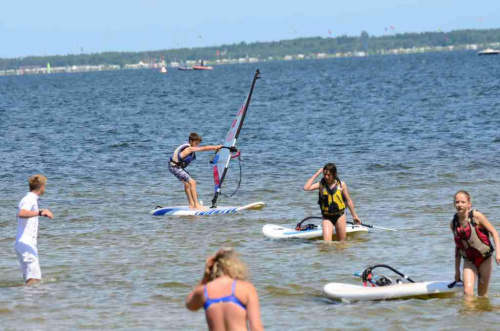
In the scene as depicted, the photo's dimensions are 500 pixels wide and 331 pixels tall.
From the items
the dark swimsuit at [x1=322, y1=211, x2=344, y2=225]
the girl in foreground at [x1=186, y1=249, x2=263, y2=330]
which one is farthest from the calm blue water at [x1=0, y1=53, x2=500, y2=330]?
the girl in foreground at [x1=186, y1=249, x2=263, y2=330]

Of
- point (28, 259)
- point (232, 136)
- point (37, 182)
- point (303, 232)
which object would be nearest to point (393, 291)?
point (303, 232)

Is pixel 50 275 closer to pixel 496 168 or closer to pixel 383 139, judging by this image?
pixel 496 168

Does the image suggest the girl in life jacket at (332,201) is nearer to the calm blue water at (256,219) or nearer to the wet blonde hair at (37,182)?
the calm blue water at (256,219)

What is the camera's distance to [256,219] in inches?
677

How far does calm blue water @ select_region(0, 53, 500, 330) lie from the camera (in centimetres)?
1038

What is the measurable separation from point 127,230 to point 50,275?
3.99 metres

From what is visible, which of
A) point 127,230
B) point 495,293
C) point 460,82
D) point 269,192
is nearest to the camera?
point 495,293

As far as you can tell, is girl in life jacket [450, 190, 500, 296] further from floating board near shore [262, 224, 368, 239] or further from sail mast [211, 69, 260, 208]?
sail mast [211, 69, 260, 208]

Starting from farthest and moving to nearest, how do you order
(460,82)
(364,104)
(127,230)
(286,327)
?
(460,82), (364,104), (127,230), (286,327)

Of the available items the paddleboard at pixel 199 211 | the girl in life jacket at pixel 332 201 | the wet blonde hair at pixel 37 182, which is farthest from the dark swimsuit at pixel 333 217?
the wet blonde hair at pixel 37 182

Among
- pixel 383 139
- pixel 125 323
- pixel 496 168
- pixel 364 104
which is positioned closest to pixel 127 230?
pixel 125 323

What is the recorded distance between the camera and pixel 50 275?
493 inches

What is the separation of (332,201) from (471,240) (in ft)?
14.3

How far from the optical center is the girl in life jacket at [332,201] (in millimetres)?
13672
